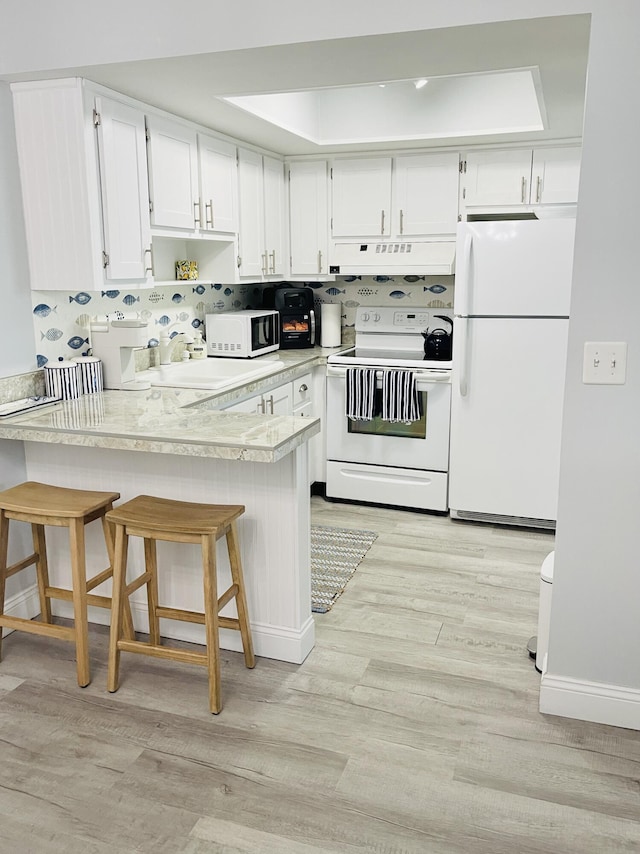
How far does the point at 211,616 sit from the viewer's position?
2.35m

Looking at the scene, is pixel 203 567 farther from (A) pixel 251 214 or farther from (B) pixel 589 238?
(A) pixel 251 214

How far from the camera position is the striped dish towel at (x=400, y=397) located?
13.7 ft

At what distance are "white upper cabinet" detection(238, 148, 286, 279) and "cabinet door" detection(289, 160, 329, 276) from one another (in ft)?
0.27

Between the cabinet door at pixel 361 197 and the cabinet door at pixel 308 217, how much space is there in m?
0.08

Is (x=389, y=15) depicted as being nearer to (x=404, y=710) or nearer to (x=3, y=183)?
(x=3, y=183)

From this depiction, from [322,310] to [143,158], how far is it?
203cm

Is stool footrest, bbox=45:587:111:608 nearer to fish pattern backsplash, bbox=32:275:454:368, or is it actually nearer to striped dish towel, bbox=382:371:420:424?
fish pattern backsplash, bbox=32:275:454:368

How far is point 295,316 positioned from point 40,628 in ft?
9.13

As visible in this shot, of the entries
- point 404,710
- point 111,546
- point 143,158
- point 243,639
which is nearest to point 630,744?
point 404,710

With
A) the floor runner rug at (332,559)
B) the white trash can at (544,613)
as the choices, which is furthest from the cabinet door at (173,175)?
the white trash can at (544,613)

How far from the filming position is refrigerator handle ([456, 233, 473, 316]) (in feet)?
12.5

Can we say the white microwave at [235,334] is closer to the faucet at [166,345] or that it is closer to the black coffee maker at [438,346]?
the faucet at [166,345]

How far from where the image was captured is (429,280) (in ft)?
16.0

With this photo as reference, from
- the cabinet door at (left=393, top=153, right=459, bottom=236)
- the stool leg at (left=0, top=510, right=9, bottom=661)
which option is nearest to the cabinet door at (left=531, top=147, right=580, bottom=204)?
the cabinet door at (left=393, top=153, right=459, bottom=236)
